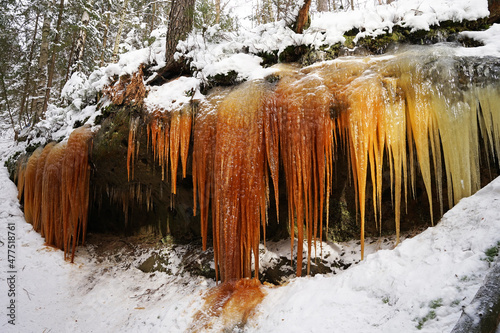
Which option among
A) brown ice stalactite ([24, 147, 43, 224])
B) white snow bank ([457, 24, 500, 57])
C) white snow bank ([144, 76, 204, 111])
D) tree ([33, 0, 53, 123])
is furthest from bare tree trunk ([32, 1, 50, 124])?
white snow bank ([457, 24, 500, 57])

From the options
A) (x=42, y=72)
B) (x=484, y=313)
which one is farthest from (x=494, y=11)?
(x=42, y=72)

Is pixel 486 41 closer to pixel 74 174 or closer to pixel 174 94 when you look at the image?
pixel 174 94

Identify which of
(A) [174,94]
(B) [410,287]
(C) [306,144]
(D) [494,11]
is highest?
(D) [494,11]

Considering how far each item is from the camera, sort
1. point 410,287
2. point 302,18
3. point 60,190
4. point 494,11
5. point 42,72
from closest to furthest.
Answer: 1. point 410,287
2. point 494,11
3. point 302,18
4. point 60,190
5. point 42,72

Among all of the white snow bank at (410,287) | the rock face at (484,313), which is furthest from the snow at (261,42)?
the rock face at (484,313)

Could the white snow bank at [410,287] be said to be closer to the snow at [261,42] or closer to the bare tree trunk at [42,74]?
the snow at [261,42]

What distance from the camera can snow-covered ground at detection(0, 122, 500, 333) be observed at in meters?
2.15

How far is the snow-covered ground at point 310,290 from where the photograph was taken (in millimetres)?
2148

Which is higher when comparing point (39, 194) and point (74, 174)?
point (74, 174)

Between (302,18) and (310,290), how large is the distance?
450cm

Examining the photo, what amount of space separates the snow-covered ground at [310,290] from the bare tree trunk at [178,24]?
191 inches

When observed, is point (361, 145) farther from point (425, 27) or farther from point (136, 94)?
point (136, 94)

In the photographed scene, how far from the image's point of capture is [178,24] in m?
6.12

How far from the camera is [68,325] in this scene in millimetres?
4414
